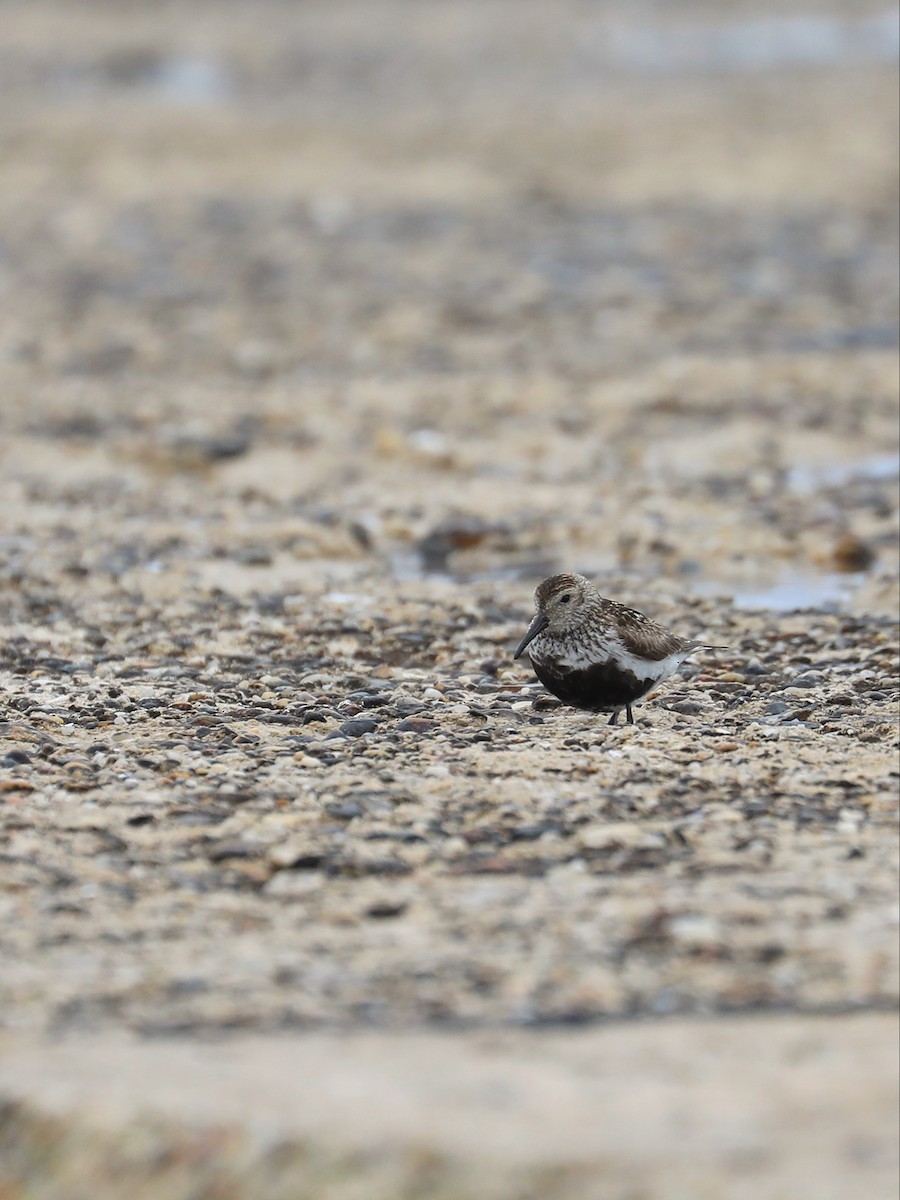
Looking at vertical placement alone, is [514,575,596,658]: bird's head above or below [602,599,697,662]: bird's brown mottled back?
above

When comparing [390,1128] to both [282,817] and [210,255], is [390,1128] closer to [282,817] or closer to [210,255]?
[282,817]

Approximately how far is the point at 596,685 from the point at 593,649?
0.41 ft

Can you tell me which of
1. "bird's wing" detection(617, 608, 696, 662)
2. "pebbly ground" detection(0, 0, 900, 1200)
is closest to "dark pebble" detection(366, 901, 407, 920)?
"pebbly ground" detection(0, 0, 900, 1200)

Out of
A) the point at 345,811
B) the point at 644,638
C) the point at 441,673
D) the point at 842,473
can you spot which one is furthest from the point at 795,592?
the point at 345,811

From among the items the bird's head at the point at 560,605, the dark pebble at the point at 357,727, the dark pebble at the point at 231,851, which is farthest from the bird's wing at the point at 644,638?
the dark pebble at the point at 231,851

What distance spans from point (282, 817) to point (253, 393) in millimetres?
6978

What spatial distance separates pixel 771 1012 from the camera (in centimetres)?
444

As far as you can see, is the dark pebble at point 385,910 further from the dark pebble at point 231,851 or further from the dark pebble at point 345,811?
the dark pebble at point 345,811

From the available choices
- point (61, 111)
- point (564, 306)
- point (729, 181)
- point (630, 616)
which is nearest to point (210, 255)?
point (564, 306)

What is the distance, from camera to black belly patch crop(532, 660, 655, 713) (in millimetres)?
6234

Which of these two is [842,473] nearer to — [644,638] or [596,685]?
[644,638]

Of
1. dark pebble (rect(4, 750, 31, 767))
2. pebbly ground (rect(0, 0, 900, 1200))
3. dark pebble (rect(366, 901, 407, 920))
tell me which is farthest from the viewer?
dark pebble (rect(4, 750, 31, 767))

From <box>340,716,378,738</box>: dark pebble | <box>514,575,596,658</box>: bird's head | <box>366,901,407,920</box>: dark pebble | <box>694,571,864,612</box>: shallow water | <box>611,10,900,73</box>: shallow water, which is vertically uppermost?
<box>611,10,900,73</box>: shallow water

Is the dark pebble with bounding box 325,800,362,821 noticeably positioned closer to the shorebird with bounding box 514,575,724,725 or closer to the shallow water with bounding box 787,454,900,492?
the shorebird with bounding box 514,575,724,725
